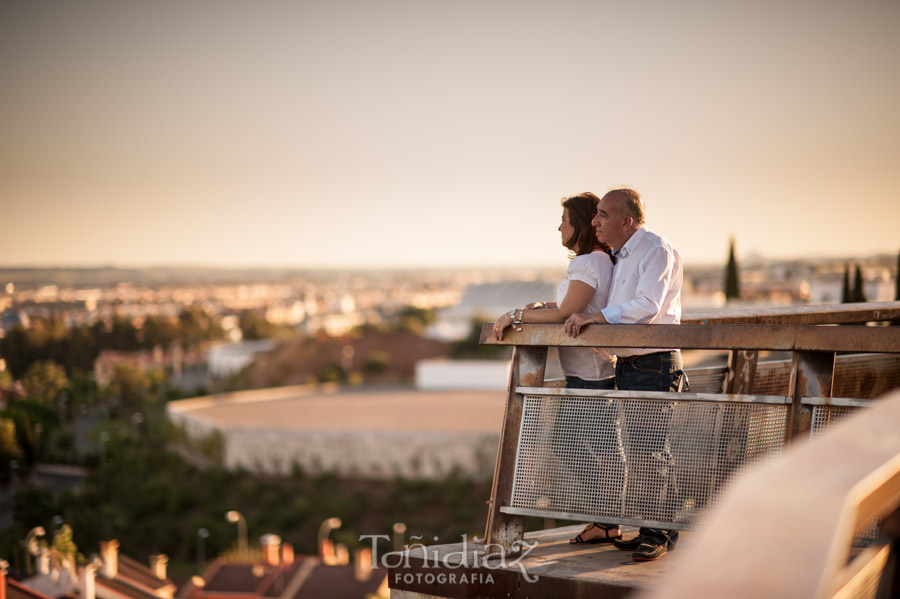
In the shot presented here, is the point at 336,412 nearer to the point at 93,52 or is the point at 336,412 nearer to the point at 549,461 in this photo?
the point at 93,52

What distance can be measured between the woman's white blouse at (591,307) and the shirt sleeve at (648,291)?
18cm

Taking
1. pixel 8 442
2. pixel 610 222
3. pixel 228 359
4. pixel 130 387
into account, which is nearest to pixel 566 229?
pixel 610 222

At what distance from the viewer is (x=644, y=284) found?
304 cm

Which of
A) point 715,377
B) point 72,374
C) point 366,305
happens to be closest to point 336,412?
point 72,374

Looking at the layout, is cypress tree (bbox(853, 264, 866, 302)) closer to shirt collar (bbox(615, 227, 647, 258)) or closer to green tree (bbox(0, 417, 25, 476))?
shirt collar (bbox(615, 227, 647, 258))

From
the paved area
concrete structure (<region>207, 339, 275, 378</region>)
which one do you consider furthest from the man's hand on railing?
concrete structure (<region>207, 339, 275, 378</region>)

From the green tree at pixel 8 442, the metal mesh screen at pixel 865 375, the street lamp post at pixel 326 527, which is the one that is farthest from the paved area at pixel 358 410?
the metal mesh screen at pixel 865 375

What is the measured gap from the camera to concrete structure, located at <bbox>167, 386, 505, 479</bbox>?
1184 inches

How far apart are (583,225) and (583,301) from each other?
0.37 m

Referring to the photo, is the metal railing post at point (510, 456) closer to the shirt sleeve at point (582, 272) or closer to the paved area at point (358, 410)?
the shirt sleeve at point (582, 272)

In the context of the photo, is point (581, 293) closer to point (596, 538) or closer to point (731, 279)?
point (596, 538)

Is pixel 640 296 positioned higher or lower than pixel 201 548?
higher

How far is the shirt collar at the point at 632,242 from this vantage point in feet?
10.2

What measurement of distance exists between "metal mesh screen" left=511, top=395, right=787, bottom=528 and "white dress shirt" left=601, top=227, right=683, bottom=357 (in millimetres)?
330
